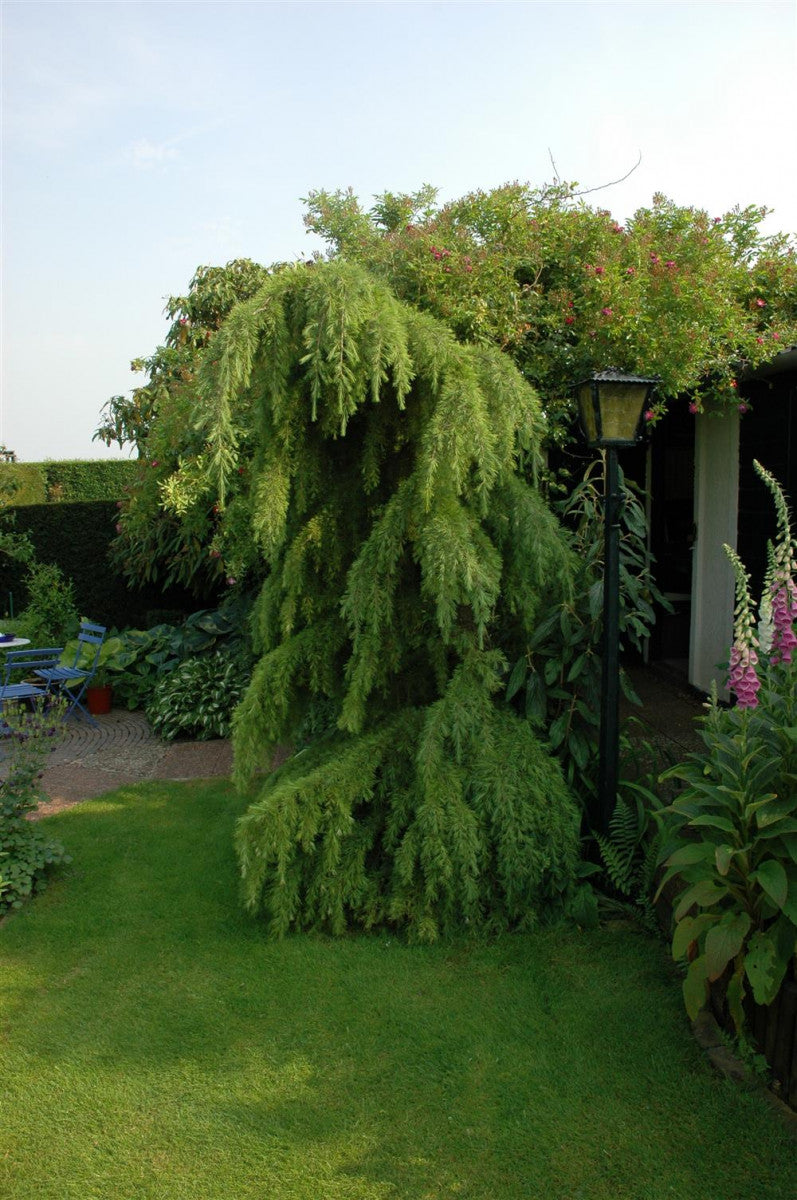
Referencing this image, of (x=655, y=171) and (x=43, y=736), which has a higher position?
(x=655, y=171)

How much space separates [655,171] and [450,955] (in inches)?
224

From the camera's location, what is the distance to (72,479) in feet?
45.3

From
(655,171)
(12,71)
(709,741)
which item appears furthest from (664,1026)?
(12,71)

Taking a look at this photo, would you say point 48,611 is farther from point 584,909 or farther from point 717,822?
point 717,822

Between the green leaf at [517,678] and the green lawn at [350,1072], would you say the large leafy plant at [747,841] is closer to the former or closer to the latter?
the green lawn at [350,1072]

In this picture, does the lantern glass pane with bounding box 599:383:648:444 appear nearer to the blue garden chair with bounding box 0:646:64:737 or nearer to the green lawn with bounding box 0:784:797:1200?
the green lawn with bounding box 0:784:797:1200

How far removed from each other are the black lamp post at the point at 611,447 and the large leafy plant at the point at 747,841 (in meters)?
0.65

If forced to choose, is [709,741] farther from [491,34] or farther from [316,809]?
[491,34]

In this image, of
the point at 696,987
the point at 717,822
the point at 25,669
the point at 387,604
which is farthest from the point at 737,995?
the point at 25,669

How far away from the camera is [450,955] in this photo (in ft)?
11.2

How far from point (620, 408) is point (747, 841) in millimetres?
A: 1834

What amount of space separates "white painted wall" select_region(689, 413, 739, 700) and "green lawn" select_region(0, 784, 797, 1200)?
11.6 ft

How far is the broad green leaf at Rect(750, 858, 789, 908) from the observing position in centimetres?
239

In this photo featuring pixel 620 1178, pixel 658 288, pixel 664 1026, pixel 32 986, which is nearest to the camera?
pixel 620 1178
